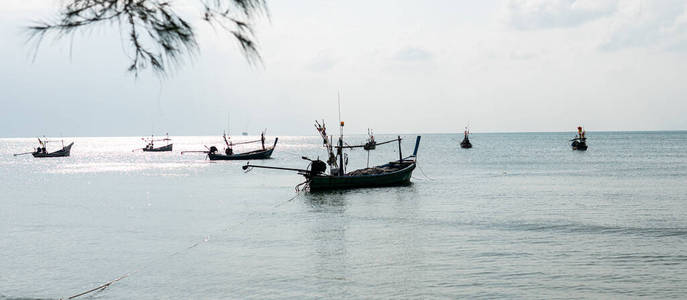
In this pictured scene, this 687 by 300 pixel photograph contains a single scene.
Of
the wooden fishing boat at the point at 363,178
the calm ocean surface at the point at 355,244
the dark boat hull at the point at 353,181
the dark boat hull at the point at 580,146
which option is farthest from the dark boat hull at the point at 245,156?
the dark boat hull at the point at 580,146

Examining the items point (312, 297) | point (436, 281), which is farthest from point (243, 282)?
Answer: point (436, 281)

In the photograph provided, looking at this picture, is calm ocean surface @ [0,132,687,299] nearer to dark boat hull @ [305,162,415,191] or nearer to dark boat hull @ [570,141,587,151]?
dark boat hull @ [305,162,415,191]

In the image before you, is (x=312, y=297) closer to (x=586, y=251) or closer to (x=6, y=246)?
(x=586, y=251)

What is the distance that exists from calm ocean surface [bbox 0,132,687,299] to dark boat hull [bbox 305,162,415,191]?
1.06m

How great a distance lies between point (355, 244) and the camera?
2277 cm

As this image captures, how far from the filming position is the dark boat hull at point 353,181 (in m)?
41.8

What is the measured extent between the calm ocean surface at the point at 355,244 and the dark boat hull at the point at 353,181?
1.06 m

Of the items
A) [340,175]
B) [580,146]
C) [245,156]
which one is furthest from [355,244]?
[580,146]

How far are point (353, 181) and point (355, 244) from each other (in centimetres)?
2000

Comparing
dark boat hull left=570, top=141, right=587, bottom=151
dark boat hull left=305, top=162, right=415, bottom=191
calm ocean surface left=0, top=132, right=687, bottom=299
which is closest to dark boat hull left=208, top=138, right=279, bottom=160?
calm ocean surface left=0, top=132, right=687, bottom=299

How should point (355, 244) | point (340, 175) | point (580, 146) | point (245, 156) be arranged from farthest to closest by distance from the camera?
point (580, 146)
point (245, 156)
point (340, 175)
point (355, 244)

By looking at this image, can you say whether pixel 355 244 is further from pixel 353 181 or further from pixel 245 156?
pixel 245 156

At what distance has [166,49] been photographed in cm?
538

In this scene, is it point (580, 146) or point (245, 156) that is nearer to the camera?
point (245, 156)
